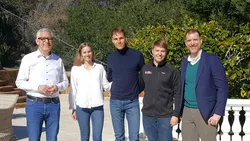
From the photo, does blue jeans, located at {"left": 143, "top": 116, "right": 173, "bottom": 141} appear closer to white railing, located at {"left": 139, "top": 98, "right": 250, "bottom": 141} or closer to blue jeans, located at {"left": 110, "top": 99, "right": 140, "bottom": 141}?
blue jeans, located at {"left": 110, "top": 99, "right": 140, "bottom": 141}

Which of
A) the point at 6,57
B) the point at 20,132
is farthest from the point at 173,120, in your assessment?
the point at 6,57

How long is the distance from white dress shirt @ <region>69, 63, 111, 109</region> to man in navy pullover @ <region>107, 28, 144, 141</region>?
0.15m

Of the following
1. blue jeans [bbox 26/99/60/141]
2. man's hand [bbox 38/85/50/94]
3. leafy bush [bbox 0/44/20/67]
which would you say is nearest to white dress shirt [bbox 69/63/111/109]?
blue jeans [bbox 26/99/60/141]

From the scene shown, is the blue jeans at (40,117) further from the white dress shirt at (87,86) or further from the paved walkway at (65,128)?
the paved walkway at (65,128)

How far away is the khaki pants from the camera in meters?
4.56

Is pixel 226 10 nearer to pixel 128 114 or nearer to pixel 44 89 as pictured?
pixel 128 114

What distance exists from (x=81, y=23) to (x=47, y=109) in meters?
15.9

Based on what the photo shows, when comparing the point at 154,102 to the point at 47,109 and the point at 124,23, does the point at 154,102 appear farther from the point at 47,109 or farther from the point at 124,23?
the point at 124,23

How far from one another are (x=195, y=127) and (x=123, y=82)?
3.28 feet

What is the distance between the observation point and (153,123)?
16.3 ft

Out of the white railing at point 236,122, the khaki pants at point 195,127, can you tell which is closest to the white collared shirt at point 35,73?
the khaki pants at point 195,127

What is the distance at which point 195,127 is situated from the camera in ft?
15.4

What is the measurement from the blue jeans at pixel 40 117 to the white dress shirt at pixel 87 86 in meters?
0.41

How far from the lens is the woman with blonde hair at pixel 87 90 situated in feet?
17.2
